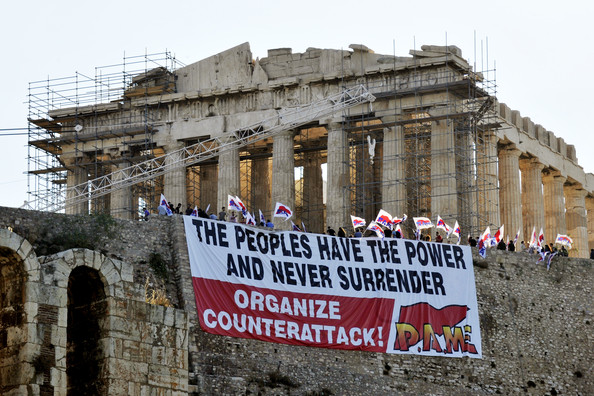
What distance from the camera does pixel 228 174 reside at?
250 ft

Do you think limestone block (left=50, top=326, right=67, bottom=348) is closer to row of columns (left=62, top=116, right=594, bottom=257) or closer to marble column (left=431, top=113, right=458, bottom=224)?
row of columns (left=62, top=116, right=594, bottom=257)

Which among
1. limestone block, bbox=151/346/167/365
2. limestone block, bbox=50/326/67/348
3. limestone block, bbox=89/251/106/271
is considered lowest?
limestone block, bbox=151/346/167/365

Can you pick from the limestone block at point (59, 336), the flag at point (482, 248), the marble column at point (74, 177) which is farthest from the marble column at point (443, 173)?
the limestone block at point (59, 336)

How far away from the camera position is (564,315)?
209 feet

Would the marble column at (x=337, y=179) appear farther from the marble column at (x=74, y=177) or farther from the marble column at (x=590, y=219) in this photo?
the marble column at (x=590, y=219)

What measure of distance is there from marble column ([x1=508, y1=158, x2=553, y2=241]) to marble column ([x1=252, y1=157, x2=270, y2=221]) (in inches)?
559

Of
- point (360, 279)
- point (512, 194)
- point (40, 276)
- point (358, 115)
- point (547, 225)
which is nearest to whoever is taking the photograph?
point (40, 276)

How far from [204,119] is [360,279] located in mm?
21431

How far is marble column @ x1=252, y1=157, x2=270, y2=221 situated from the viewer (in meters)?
80.6

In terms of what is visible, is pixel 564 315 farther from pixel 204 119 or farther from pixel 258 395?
pixel 204 119

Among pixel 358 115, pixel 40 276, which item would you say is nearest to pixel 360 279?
pixel 358 115

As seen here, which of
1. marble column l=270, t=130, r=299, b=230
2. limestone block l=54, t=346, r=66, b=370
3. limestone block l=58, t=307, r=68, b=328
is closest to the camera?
limestone block l=54, t=346, r=66, b=370

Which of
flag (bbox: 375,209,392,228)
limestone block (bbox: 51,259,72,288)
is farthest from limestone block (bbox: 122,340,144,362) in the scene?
flag (bbox: 375,209,392,228)

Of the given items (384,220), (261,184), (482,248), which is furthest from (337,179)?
(482,248)
